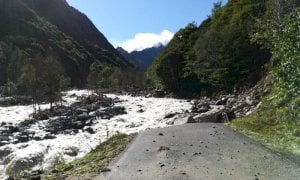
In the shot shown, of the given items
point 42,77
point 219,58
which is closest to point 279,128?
point 219,58

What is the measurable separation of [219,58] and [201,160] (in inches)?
2822

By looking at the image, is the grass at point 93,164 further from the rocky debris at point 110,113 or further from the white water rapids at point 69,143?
the rocky debris at point 110,113

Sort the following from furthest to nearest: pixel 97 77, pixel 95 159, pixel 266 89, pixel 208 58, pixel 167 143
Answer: pixel 97 77 → pixel 208 58 → pixel 266 89 → pixel 167 143 → pixel 95 159

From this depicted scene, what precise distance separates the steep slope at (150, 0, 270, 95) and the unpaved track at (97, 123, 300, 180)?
48.8m

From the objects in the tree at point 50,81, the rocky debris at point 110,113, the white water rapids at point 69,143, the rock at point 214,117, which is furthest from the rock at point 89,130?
the tree at point 50,81

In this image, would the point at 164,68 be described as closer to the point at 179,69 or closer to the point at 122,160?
the point at 179,69

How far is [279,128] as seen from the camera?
21.0 metres

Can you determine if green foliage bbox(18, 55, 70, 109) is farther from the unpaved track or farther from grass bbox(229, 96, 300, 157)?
the unpaved track

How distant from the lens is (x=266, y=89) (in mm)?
41156

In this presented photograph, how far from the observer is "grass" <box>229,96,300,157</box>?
48.8ft

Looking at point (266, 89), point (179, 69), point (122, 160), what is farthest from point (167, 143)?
point (179, 69)

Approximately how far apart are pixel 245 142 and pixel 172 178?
5.56 m

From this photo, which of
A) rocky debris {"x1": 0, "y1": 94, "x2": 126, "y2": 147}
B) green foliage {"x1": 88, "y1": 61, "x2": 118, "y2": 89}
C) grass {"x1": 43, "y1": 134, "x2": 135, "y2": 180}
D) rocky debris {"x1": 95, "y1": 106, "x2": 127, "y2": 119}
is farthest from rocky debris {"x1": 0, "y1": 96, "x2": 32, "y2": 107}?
grass {"x1": 43, "y1": 134, "x2": 135, "y2": 180}

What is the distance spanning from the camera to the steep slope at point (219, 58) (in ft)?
259
